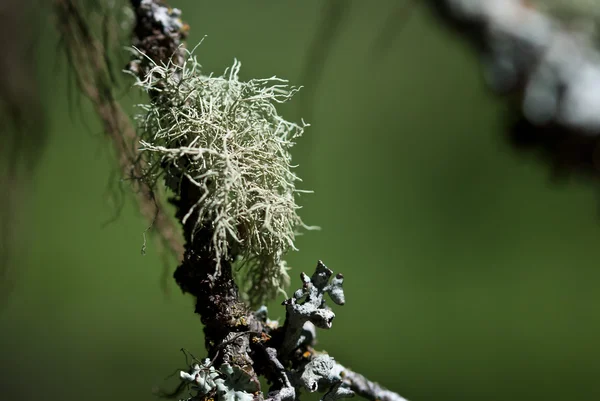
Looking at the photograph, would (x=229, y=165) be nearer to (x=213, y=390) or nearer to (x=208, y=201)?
(x=208, y=201)

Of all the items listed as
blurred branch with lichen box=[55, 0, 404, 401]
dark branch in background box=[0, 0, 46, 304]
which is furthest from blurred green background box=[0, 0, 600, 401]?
blurred branch with lichen box=[55, 0, 404, 401]

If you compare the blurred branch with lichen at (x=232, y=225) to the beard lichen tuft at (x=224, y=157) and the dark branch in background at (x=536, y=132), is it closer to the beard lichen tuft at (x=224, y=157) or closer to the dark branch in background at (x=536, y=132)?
the beard lichen tuft at (x=224, y=157)

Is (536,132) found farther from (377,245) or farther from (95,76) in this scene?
(377,245)

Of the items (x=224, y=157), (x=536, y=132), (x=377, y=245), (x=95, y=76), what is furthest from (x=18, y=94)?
(x=377, y=245)

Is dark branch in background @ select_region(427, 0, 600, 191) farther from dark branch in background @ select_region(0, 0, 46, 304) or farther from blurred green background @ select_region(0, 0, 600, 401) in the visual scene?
blurred green background @ select_region(0, 0, 600, 401)

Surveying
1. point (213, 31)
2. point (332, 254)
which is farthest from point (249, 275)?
point (213, 31)
